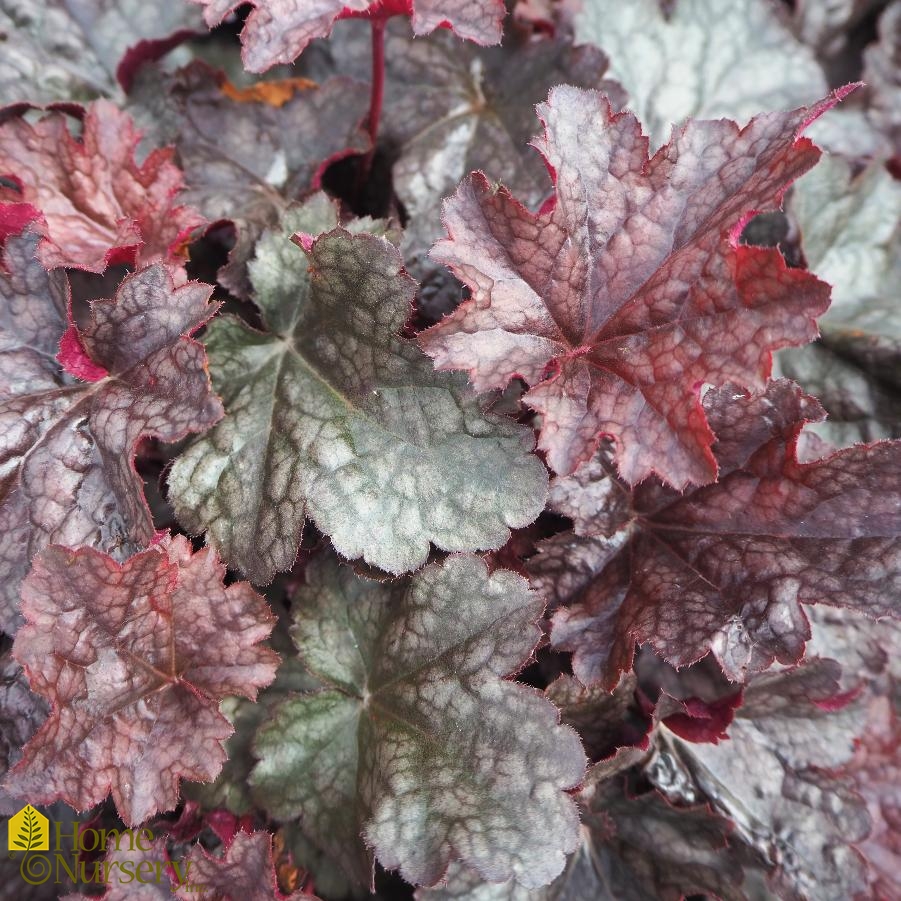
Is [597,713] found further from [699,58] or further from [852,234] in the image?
[699,58]

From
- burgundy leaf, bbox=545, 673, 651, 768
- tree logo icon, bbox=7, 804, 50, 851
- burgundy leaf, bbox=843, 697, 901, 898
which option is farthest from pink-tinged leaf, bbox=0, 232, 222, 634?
burgundy leaf, bbox=843, 697, 901, 898

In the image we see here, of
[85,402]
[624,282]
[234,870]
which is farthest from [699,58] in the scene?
[234,870]

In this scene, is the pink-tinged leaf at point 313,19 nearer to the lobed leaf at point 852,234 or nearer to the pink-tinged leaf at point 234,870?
the lobed leaf at point 852,234

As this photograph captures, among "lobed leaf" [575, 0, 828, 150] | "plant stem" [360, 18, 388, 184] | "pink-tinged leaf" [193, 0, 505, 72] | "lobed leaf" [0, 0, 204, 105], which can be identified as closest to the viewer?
"pink-tinged leaf" [193, 0, 505, 72]

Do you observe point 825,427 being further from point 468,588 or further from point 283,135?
point 283,135

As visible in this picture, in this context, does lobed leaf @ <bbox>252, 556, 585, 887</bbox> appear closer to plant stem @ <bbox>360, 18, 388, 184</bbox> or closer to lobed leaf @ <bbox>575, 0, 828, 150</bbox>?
plant stem @ <bbox>360, 18, 388, 184</bbox>

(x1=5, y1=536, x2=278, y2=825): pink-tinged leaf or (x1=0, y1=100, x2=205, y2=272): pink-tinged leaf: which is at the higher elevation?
(x1=0, y1=100, x2=205, y2=272): pink-tinged leaf

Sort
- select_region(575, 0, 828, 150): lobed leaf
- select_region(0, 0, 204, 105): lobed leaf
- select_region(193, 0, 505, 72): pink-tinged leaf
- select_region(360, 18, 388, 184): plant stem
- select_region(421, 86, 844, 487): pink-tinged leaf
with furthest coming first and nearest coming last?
select_region(575, 0, 828, 150): lobed leaf
select_region(0, 0, 204, 105): lobed leaf
select_region(360, 18, 388, 184): plant stem
select_region(193, 0, 505, 72): pink-tinged leaf
select_region(421, 86, 844, 487): pink-tinged leaf

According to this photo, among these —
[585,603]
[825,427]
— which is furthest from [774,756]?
[825,427]
